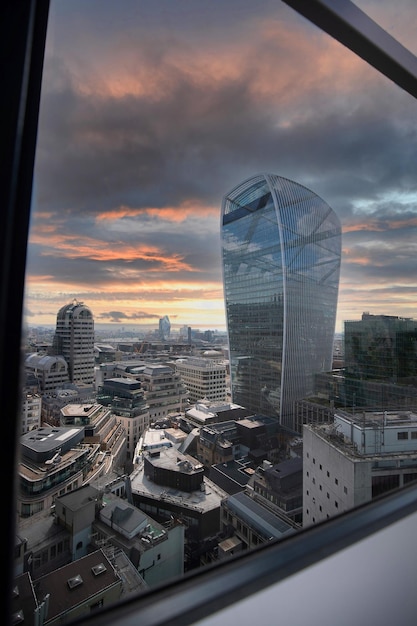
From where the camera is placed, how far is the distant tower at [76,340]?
3.04 feet

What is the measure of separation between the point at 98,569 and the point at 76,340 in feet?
2.00

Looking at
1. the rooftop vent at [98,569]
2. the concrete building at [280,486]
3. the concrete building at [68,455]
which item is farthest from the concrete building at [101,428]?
the concrete building at [280,486]

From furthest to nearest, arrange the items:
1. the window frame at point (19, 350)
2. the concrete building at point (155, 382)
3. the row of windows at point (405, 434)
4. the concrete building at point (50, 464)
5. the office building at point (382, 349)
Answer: the office building at point (382, 349) → the row of windows at point (405, 434) → the concrete building at point (155, 382) → the concrete building at point (50, 464) → the window frame at point (19, 350)

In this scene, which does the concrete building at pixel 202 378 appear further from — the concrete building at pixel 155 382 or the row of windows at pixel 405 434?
the row of windows at pixel 405 434

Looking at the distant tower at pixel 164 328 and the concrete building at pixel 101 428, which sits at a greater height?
the distant tower at pixel 164 328

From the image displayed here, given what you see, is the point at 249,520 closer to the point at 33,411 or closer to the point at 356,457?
the point at 356,457

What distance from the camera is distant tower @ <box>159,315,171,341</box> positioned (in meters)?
1.19

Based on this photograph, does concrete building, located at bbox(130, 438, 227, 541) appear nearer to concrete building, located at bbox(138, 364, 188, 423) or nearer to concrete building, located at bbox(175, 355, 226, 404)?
concrete building, located at bbox(138, 364, 188, 423)

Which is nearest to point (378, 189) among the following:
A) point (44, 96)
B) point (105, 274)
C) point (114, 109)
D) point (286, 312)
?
point (286, 312)

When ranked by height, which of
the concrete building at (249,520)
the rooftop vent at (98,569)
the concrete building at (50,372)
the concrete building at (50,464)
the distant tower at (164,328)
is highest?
the distant tower at (164,328)

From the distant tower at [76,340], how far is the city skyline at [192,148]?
3cm

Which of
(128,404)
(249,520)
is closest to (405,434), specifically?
(249,520)

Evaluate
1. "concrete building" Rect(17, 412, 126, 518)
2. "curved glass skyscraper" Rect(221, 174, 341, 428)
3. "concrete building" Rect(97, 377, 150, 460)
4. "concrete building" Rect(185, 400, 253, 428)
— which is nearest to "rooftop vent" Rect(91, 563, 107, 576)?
"concrete building" Rect(17, 412, 126, 518)

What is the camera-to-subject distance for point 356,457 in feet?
4.49
